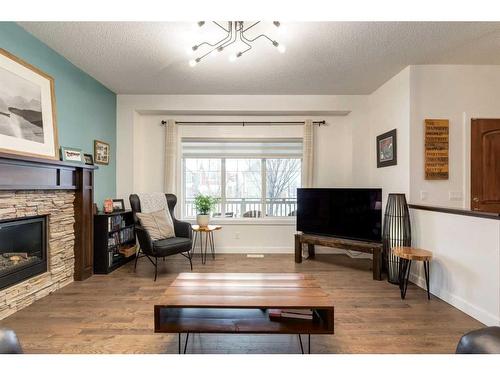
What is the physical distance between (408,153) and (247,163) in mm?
2311

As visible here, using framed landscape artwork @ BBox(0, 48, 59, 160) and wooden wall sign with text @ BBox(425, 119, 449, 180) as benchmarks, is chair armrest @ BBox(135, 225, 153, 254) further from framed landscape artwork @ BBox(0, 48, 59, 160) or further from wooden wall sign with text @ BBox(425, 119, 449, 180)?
wooden wall sign with text @ BBox(425, 119, 449, 180)

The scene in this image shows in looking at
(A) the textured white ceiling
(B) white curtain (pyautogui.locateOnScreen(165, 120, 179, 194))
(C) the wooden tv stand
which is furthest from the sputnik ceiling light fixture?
(C) the wooden tv stand

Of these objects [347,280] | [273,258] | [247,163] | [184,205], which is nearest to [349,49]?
[247,163]

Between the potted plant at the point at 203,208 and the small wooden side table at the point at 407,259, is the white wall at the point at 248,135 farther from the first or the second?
the small wooden side table at the point at 407,259

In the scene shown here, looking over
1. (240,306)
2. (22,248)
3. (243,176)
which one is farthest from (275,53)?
(22,248)

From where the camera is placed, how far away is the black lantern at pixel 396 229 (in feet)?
9.73

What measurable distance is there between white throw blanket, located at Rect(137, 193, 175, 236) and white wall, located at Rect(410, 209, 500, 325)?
313cm

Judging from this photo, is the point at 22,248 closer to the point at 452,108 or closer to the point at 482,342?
the point at 482,342

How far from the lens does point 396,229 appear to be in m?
3.02

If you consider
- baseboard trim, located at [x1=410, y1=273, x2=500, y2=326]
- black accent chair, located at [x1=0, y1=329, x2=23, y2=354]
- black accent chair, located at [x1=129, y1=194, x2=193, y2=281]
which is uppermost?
black accent chair, located at [x1=0, y1=329, x2=23, y2=354]

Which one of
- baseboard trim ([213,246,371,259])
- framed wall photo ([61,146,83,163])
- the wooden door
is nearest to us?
framed wall photo ([61,146,83,163])

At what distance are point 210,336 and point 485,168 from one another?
351 cm

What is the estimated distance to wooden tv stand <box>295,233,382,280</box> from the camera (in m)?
3.15
